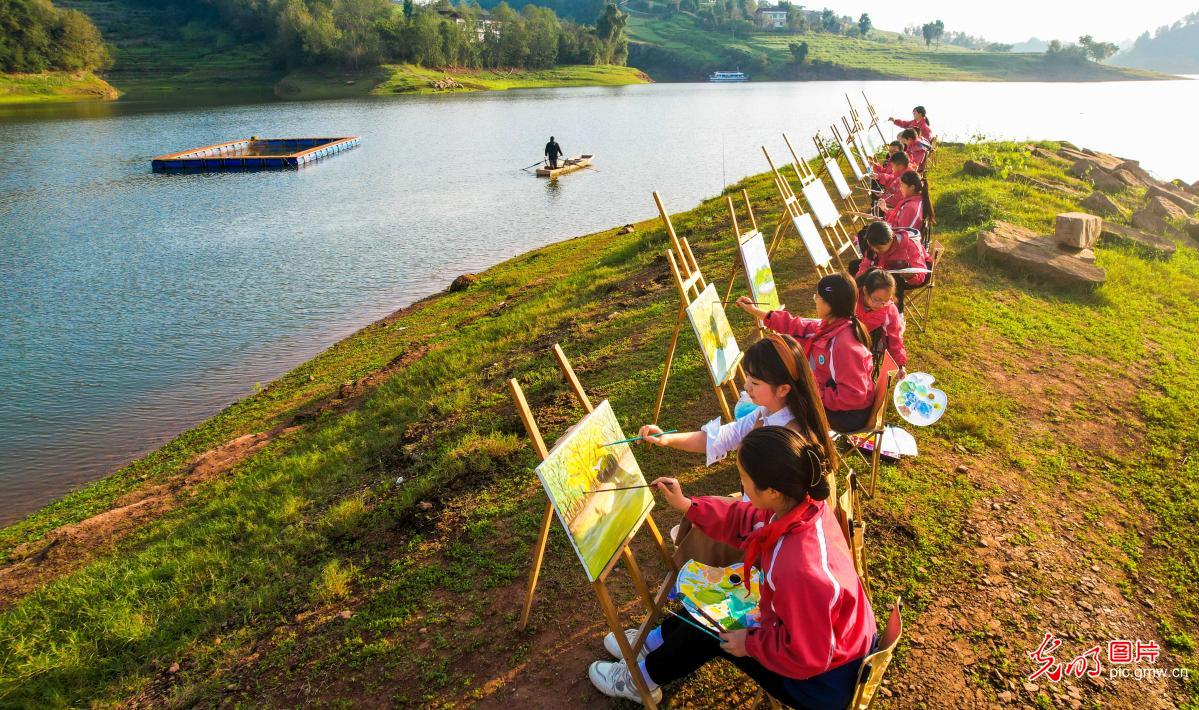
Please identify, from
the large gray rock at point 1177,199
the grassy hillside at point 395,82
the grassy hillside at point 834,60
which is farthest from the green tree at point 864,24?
the large gray rock at point 1177,199

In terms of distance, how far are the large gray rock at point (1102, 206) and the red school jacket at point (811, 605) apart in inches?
701

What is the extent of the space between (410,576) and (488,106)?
69.6 m

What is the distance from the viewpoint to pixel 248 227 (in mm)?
24953

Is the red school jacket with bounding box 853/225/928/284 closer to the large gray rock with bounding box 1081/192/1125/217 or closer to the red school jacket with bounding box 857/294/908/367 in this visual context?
the red school jacket with bounding box 857/294/908/367

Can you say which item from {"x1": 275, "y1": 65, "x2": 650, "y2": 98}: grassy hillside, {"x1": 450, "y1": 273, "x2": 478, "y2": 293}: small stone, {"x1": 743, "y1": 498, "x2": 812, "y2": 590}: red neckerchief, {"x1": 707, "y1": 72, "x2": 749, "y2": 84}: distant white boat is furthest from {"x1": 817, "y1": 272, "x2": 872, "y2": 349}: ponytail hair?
{"x1": 707, "y1": 72, "x2": 749, "y2": 84}: distant white boat

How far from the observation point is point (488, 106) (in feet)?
225

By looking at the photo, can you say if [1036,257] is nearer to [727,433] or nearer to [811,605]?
[727,433]

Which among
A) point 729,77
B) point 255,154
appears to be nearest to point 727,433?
point 255,154

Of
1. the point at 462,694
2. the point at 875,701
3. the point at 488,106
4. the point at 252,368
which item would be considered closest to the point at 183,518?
the point at 462,694

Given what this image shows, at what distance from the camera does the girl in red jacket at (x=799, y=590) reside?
3045mm

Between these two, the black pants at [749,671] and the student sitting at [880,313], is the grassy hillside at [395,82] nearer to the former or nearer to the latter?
the student sitting at [880,313]

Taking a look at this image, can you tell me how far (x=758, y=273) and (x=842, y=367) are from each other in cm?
248

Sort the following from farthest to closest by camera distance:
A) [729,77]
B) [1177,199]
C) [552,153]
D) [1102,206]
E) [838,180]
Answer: [729,77]
[552,153]
[1177,199]
[1102,206]
[838,180]

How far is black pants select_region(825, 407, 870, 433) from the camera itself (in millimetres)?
5605
